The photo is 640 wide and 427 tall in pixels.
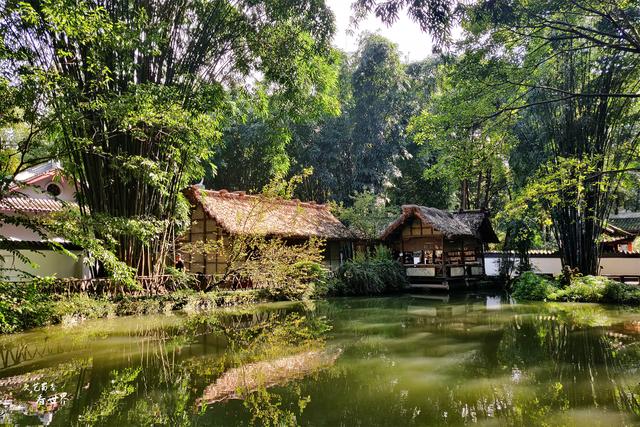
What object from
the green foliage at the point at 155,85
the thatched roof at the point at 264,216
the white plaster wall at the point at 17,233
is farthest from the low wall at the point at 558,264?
the white plaster wall at the point at 17,233

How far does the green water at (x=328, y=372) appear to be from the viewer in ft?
14.2

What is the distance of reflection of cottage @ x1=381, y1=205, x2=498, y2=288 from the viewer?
61.9 feet

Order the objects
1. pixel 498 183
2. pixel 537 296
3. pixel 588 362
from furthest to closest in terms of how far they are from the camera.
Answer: pixel 498 183
pixel 537 296
pixel 588 362

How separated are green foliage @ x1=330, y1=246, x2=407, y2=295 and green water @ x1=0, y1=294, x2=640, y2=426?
22.3ft

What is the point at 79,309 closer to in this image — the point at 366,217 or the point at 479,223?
the point at 366,217

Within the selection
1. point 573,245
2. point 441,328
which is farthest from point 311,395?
point 573,245

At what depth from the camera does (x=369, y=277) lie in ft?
57.7

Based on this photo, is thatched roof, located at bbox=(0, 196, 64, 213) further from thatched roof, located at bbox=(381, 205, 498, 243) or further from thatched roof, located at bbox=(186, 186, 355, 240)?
thatched roof, located at bbox=(381, 205, 498, 243)

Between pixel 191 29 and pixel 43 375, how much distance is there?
970 cm

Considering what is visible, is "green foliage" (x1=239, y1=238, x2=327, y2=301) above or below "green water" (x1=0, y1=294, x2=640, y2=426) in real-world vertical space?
above

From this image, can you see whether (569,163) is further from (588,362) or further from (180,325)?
(180,325)

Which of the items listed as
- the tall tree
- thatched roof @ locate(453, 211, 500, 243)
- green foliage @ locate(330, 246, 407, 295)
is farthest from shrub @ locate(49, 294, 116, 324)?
thatched roof @ locate(453, 211, 500, 243)

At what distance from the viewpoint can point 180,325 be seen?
1012cm

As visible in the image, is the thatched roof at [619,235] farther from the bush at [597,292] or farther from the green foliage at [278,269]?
the green foliage at [278,269]
